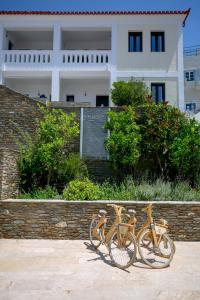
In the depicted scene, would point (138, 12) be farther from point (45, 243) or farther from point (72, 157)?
point (45, 243)

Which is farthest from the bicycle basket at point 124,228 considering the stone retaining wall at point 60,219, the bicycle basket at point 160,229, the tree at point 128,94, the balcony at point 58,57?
the balcony at point 58,57

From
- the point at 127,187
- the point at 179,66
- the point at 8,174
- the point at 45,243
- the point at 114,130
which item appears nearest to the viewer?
the point at 45,243

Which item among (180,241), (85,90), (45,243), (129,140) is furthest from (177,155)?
(85,90)

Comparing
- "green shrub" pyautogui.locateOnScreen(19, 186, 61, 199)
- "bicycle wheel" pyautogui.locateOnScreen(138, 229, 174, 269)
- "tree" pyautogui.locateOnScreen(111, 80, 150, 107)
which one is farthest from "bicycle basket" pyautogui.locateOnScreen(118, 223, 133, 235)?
"tree" pyautogui.locateOnScreen(111, 80, 150, 107)

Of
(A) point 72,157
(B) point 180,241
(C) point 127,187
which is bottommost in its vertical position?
(B) point 180,241

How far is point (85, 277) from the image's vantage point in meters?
5.09

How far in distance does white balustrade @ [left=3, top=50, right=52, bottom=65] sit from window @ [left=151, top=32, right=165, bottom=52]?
652cm

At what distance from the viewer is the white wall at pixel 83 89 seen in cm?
1930

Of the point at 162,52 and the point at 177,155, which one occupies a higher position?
the point at 162,52

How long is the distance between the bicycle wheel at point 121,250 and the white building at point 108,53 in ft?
41.6

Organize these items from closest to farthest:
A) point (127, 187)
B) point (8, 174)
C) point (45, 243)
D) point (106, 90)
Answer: point (45, 243), point (8, 174), point (127, 187), point (106, 90)

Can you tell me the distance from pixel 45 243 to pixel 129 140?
449cm

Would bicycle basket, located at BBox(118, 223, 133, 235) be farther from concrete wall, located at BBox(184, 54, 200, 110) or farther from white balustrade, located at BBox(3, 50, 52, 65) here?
concrete wall, located at BBox(184, 54, 200, 110)

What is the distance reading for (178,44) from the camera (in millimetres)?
18047
